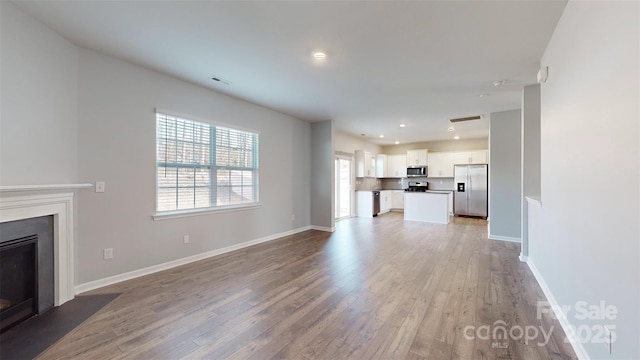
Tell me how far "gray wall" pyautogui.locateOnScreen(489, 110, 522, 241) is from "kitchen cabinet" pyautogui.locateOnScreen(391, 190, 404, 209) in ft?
15.2

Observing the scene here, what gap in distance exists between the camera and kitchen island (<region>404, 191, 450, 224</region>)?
7.15 m

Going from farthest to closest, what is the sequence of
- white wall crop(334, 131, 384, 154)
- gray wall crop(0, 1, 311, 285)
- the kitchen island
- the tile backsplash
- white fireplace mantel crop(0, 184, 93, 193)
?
1. the tile backsplash
2. white wall crop(334, 131, 384, 154)
3. the kitchen island
4. gray wall crop(0, 1, 311, 285)
5. white fireplace mantel crop(0, 184, 93, 193)

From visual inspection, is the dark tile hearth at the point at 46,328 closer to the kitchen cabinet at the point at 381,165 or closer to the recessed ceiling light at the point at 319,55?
the recessed ceiling light at the point at 319,55

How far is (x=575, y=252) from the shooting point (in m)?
1.91

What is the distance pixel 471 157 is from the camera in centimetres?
850

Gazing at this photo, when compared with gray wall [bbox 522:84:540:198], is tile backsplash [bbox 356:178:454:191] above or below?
below

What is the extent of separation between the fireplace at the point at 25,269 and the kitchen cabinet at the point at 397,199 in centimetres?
926

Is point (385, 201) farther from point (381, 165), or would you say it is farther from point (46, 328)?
point (46, 328)

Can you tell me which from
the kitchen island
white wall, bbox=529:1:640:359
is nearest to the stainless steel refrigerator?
the kitchen island

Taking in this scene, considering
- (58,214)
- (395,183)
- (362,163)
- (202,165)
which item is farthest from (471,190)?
(58,214)

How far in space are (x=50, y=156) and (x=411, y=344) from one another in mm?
3679

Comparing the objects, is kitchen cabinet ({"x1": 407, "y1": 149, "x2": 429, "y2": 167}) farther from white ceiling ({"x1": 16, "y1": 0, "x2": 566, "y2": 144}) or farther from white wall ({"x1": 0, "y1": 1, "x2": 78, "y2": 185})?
white wall ({"x1": 0, "y1": 1, "x2": 78, "y2": 185})

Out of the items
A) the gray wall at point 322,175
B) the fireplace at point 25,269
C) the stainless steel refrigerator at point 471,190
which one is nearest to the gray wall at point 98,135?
the fireplace at point 25,269

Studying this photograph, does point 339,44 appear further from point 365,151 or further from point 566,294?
point 365,151
